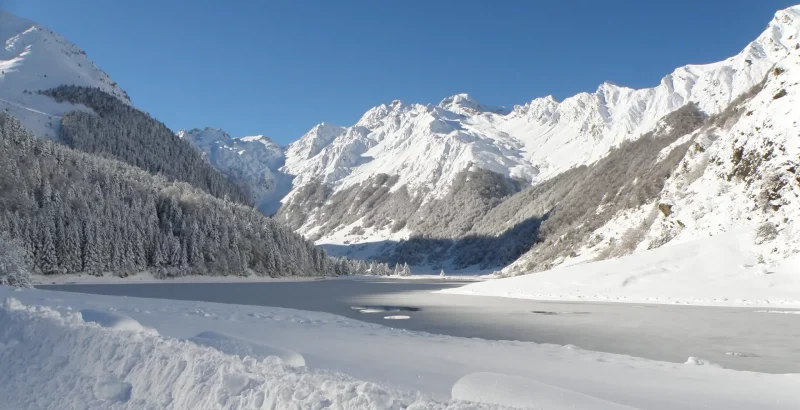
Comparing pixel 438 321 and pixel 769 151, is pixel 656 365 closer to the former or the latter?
pixel 438 321

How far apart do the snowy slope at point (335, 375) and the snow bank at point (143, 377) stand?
29 mm

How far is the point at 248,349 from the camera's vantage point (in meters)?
11.9

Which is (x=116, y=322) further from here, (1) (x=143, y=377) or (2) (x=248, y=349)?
(2) (x=248, y=349)

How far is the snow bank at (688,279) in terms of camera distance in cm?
3697

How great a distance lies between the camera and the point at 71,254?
8569cm

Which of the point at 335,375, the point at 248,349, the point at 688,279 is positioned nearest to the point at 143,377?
the point at 248,349

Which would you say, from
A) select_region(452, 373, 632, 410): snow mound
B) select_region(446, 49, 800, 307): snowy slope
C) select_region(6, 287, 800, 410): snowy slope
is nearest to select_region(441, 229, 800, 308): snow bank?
select_region(446, 49, 800, 307): snowy slope

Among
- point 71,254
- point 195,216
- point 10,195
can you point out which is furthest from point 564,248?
point 10,195

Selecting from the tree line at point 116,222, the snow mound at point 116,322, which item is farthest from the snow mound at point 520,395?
the tree line at point 116,222

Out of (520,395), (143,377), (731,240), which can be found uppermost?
(731,240)

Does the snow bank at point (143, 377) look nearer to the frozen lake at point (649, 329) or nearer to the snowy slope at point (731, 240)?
the frozen lake at point (649, 329)

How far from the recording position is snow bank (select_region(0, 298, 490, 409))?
820cm

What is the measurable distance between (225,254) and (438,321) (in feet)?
310

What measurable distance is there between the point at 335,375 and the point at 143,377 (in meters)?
4.80
